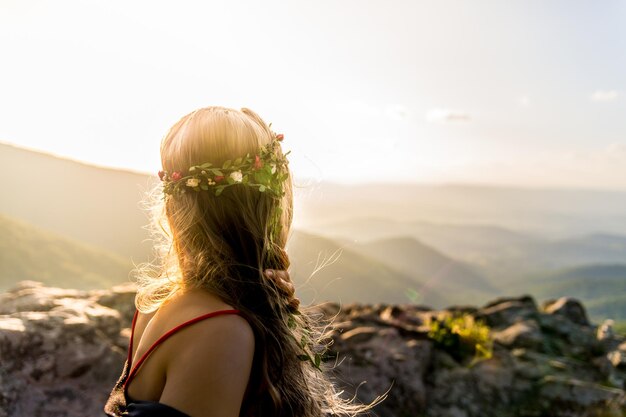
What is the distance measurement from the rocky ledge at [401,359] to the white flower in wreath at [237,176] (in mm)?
3214

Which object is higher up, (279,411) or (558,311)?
(279,411)

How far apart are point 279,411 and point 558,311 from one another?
1267cm

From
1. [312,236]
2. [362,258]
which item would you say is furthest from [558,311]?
[362,258]

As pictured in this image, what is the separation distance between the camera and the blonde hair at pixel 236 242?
2516 mm

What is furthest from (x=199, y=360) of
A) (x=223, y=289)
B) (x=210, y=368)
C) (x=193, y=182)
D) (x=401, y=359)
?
(x=401, y=359)

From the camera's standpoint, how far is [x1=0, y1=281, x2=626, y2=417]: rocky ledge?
531 centimetres

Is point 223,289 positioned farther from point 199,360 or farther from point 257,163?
point 257,163

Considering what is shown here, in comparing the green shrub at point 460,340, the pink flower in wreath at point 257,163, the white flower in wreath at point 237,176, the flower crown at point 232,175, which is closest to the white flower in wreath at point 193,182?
the flower crown at point 232,175

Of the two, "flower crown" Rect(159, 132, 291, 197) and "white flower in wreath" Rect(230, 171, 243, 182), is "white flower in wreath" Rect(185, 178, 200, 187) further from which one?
"white flower in wreath" Rect(230, 171, 243, 182)

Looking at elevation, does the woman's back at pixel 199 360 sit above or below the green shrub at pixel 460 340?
above

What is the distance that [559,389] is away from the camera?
27.8 feet

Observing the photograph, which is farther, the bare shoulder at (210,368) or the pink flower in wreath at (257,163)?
the pink flower in wreath at (257,163)

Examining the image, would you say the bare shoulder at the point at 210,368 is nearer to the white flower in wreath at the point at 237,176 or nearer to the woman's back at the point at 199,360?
the woman's back at the point at 199,360

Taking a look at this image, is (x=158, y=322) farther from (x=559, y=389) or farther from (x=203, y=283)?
(x=559, y=389)
